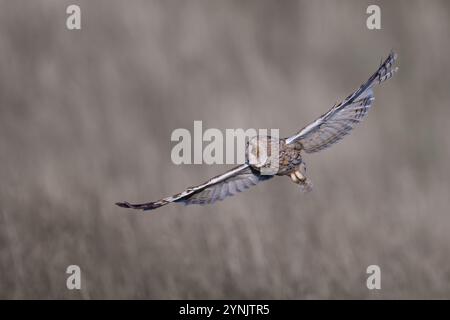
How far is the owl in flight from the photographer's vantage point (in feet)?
28.0

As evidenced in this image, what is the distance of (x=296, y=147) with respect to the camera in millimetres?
8758

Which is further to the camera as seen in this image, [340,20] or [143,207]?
[340,20]

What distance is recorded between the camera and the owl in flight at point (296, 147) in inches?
336

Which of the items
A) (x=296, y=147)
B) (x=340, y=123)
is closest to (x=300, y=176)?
(x=296, y=147)

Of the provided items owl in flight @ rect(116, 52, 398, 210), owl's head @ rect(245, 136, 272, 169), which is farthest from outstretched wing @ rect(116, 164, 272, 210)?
owl's head @ rect(245, 136, 272, 169)

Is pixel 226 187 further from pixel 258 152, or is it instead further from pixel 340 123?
pixel 340 123

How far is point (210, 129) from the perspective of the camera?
11.2 m

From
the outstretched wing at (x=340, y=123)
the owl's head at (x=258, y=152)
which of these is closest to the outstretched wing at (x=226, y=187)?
the owl's head at (x=258, y=152)

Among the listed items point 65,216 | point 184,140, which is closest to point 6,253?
point 65,216

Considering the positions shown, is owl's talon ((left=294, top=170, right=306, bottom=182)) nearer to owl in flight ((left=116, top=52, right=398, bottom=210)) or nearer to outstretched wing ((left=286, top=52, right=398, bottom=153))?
owl in flight ((left=116, top=52, right=398, bottom=210))

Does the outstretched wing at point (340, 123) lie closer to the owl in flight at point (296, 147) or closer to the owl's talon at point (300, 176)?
the owl in flight at point (296, 147)

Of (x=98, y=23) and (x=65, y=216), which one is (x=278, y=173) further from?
(x=98, y=23)

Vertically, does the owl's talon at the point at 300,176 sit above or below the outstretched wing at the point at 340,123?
below

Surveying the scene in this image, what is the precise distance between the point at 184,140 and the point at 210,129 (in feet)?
0.94
